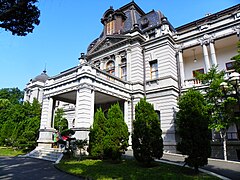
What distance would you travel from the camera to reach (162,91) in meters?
16.8

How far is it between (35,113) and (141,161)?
Answer: 55.7 ft

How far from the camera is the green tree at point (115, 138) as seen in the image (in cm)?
1083

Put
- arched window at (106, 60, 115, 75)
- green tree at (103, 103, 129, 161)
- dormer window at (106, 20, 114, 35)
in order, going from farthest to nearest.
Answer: dormer window at (106, 20, 114, 35) < arched window at (106, 60, 115, 75) < green tree at (103, 103, 129, 161)

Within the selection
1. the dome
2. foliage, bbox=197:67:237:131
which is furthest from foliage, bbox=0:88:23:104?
foliage, bbox=197:67:237:131

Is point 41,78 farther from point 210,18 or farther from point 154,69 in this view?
point 210,18

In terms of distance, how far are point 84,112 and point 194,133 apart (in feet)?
25.2

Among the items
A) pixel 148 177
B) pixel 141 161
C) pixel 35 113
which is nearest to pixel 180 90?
pixel 141 161

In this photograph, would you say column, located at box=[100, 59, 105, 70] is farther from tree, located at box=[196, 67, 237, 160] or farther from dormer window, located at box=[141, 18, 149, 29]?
tree, located at box=[196, 67, 237, 160]

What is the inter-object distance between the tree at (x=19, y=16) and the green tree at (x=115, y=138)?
6.58 meters

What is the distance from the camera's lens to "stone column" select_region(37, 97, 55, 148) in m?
15.9

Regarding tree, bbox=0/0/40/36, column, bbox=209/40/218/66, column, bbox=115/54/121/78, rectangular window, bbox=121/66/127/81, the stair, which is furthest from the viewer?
column, bbox=115/54/121/78

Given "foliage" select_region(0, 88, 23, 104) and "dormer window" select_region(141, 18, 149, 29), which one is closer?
"dormer window" select_region(141, 18, 149, 29)

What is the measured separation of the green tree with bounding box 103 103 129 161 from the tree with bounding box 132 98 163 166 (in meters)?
1.46

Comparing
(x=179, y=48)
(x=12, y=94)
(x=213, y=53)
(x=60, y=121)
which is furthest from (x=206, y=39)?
(x=12, y=94)
